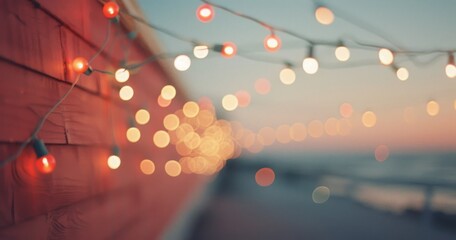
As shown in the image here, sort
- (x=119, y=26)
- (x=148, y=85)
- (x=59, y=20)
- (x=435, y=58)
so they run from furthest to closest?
1. (x=148, y=85)
2. (x=119, y=26)
3. (x=435, y=58)
4. (x=59, y=20)

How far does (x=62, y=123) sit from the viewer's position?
1.51 meters

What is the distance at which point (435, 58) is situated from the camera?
2.38m

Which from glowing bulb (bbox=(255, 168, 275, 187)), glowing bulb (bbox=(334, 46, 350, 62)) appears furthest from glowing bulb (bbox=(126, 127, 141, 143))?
glowing bulb (bbox=(255, 168, 275, 187))

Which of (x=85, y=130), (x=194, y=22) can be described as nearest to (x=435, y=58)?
(x=194, y=22)

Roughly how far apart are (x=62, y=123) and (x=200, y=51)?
779 mm

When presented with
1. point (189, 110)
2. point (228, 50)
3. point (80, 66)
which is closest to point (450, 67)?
point (228, 50)

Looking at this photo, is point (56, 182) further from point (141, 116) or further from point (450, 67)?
point (450, 67)

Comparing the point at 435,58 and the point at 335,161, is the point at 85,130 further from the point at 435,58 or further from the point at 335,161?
the point at 335,161

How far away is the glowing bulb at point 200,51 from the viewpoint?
1923 millimetres

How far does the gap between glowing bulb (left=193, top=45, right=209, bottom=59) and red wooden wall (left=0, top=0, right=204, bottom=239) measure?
0.54 meters

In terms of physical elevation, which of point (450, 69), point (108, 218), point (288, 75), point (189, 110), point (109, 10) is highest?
point (189, 110)

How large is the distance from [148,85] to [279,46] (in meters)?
2.22

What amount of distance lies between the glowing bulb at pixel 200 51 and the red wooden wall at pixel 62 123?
544 millimetres

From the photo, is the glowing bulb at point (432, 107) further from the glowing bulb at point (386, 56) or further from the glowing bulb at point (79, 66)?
the glowing bulb at point (79, 66)
